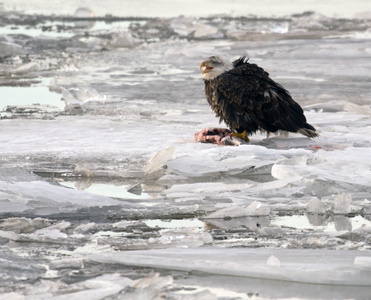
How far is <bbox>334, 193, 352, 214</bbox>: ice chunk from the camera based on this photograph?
438 centimetres

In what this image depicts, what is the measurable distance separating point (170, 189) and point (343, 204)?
3.35ft

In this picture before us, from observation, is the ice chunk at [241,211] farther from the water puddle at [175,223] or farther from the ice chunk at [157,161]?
the ice chunk at [157,161]

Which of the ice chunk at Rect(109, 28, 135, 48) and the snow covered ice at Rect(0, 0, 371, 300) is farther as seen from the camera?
the ice chunk at Rect(109, 28, 135, 48)

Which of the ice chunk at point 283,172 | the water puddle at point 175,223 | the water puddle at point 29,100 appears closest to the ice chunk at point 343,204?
the ice chunk at point 283,172

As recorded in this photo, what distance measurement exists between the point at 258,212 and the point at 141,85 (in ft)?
17.8

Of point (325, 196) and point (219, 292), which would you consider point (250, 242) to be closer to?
point (219, 292)

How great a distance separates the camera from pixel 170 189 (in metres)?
4.91

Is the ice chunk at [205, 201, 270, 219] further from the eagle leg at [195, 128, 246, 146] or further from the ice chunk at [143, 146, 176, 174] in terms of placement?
the eagle leg at [195, 128, 246, 146]

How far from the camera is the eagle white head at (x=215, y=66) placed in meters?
6.54

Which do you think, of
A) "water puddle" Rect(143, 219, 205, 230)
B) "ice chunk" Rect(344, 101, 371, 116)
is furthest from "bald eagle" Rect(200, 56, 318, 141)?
"water puddle" Rect(143, 219, 205, 230)

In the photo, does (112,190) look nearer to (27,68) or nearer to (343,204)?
(343,204)

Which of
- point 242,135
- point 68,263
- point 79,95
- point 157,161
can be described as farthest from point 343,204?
point 79,95

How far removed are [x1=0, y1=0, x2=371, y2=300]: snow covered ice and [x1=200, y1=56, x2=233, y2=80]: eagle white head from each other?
20.7 inches

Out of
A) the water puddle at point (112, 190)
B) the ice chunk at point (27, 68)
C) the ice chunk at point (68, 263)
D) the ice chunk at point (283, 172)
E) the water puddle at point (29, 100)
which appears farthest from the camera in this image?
the ice chunk at point (27, 68)
